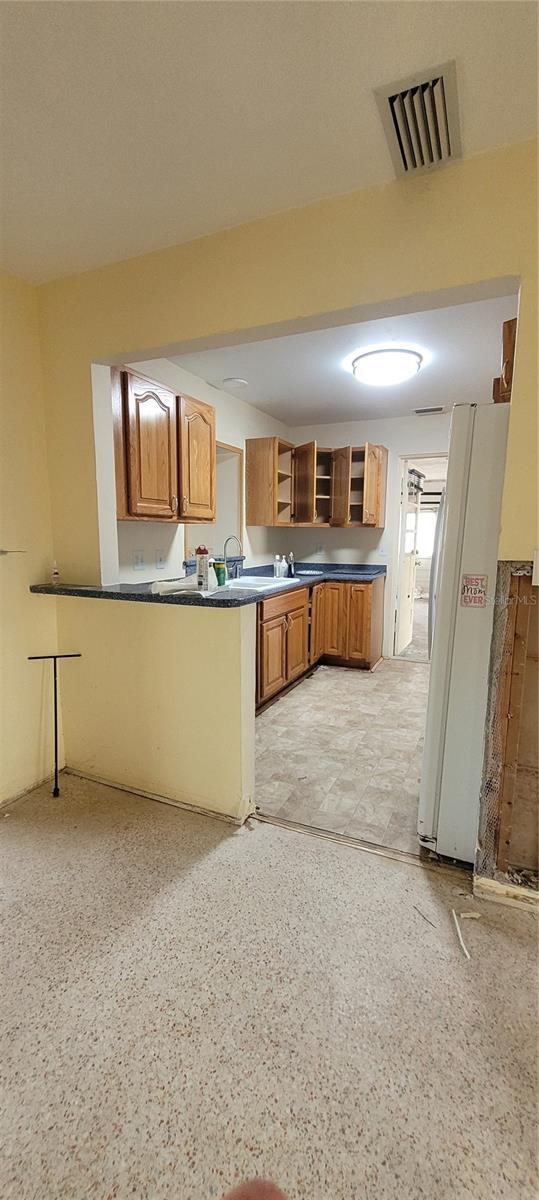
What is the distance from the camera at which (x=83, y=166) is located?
156 centimetres

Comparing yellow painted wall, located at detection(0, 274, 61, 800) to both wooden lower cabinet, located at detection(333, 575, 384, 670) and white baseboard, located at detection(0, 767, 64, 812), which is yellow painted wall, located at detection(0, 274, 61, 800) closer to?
white baseboard, located at detection(0, 767, 64, 812)

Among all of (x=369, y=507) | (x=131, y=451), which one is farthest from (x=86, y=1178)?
(x=369, y=507)

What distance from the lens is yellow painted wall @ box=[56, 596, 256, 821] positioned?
213cm

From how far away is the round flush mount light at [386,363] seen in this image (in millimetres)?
3006

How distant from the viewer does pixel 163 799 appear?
93.6 inches

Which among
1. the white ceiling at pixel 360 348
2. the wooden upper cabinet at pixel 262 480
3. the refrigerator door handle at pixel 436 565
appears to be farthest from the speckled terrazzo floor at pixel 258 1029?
the wooden upper cabinet at pixel 262 480

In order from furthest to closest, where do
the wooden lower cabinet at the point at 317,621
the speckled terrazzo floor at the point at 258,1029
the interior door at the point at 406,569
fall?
the interior door at the point at 406,569 → the wooden lower cabinet at the point at 317,621 → the speckled terrazzo floor at the point at 258,1029

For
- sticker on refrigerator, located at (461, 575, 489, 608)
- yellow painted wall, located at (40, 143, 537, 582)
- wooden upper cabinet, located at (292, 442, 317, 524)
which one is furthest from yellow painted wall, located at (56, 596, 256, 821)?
wooden upper cabinet, located at (292, 442, 317, 524)

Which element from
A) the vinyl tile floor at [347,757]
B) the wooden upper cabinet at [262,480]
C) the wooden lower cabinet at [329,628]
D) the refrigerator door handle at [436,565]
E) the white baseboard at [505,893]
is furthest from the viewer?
the wooden upper cabinet at [262,480]

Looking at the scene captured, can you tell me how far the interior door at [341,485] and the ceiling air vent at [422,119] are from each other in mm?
3278

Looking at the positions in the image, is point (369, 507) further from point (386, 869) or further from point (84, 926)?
point (84, 926)

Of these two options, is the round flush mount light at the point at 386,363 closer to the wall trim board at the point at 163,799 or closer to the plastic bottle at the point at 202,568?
the plastic bottle at the point at 202,568

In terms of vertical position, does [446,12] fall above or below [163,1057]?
above

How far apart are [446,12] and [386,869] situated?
2.62 meters
